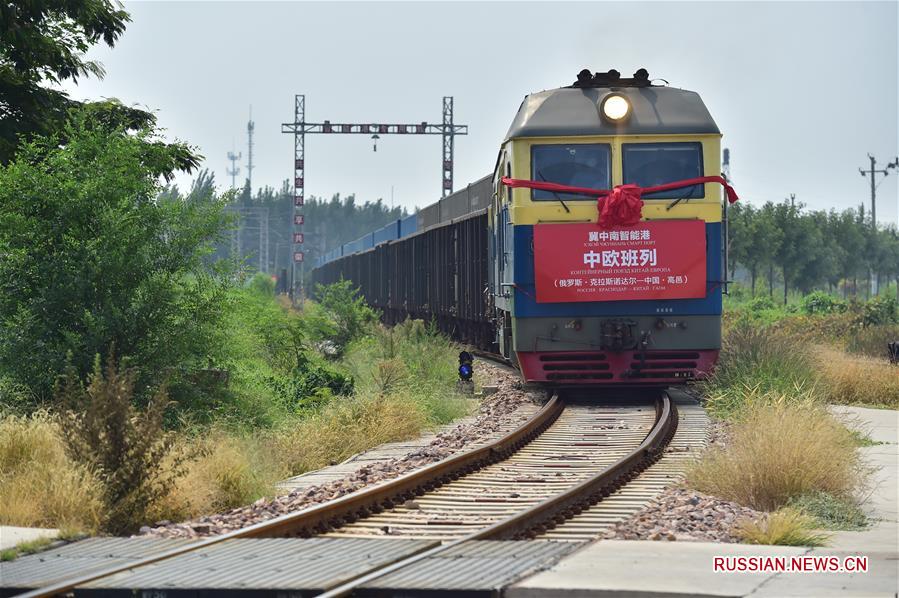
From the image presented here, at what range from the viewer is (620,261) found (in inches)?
639

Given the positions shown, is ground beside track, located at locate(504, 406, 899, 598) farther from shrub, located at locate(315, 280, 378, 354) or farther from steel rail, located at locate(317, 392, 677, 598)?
shrub, located at locate(315, 280, 378, 354)

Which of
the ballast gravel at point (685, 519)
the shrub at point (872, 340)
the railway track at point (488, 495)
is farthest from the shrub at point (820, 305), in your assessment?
the ballast gravel at point (685, 519)

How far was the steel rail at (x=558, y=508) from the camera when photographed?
6.82 metres

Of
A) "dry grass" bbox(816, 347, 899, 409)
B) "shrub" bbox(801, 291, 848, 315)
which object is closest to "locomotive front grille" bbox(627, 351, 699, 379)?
"dry grass" bbox(816, 347, 899, 409)

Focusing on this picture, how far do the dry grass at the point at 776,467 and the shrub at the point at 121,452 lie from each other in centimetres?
417

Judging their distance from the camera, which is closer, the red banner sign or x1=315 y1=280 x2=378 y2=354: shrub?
the red banner sign

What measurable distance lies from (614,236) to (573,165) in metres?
1.09

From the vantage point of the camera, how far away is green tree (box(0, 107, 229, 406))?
13.4 meters

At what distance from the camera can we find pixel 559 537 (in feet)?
27.3

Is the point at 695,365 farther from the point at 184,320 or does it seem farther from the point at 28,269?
the point at 28,269

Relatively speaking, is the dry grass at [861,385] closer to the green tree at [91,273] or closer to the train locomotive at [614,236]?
the train locomotive at [614,236]

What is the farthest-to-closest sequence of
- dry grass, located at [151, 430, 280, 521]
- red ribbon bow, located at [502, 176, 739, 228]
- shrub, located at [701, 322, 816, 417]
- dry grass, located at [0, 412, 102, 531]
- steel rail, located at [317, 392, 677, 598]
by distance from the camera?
red ribbon bow, located at [502, 176, 739, 228]
shrub, located at [701, 322, 816, 417]
dry grass, located at [151, 430, 280, 521]
dry grass, located at [0, 412, 102, 531]
steel rail, located at [317, 392, 677, 598]

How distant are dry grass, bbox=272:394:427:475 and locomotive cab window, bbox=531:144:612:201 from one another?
3.44 m

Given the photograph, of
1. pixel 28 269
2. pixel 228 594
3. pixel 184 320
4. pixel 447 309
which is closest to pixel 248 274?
pixel 184 320
